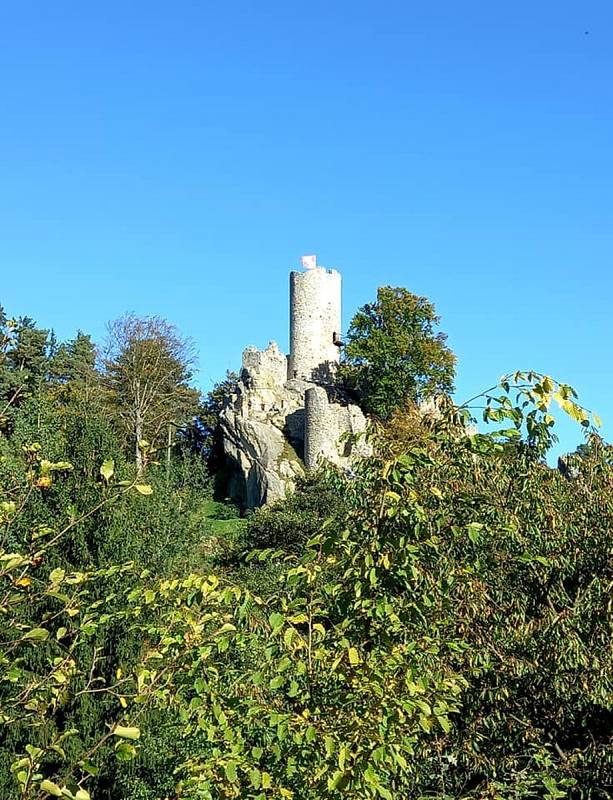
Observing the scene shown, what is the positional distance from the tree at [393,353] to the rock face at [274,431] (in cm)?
179

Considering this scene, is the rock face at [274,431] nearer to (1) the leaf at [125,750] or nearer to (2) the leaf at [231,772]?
(2) the leaf at [231,772]

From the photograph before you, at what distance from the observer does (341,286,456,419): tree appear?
5100 centimetres

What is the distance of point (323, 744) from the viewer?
4637 millimetres

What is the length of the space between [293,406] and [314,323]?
6.93 metres

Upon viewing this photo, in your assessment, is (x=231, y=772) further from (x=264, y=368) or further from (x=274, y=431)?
(x=264, y=368)

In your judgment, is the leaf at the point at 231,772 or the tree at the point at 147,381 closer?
the leaf at the point at 231,772

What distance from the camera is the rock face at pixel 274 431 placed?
1838 inches

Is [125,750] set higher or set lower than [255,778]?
higher

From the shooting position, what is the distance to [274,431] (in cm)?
5009

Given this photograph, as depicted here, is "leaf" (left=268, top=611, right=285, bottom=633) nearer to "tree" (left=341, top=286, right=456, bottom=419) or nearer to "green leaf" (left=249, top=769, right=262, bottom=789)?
"green leaf" (left=249, top=769, right=262, bottom=789)

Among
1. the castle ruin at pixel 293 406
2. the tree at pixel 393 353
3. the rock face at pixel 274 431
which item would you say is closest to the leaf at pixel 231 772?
the castle ruin at pixel 293 406

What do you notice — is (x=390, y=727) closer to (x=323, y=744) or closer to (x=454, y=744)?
(x=323, y=744)

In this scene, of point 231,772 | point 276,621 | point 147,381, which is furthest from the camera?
point 147,381

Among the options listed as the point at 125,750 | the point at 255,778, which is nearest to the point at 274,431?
the point at 255,778
